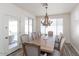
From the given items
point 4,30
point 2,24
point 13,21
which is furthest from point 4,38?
point 13,21

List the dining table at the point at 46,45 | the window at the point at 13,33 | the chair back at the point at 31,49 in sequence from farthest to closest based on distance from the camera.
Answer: the window at the point at 13,33, the dining table at the point at 46,45, the chair back at the point at 31,49

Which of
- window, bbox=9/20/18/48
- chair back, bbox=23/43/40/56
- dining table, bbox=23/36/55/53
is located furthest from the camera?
window, bbox=9/20/18/48

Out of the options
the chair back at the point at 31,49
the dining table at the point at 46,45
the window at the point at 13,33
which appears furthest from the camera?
the window at the point at 13,33

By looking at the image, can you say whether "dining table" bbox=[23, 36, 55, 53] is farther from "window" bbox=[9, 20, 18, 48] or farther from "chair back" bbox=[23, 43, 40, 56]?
"window" bbox=[9, 20, 18, 48]

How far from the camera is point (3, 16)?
135 inches

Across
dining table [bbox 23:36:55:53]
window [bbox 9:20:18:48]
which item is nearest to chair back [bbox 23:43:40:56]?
dining table [bbox 23:36:55:53]

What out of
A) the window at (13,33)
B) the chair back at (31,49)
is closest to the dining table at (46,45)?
the chair back at (31,49)

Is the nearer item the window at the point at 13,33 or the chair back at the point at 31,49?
the chair back at the point at 31,49

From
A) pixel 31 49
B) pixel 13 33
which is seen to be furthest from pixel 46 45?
pixel 13 33

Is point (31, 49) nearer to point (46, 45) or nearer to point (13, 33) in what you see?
point (46, 45)

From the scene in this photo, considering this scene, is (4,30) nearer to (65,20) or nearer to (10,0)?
(10,0)

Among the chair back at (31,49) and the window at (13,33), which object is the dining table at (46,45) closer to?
the chair back at (31,49)

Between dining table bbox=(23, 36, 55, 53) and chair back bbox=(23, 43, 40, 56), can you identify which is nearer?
chair back bbox=(23, 43, 40, 56)

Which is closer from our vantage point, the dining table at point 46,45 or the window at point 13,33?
the dining table at point 46,45
